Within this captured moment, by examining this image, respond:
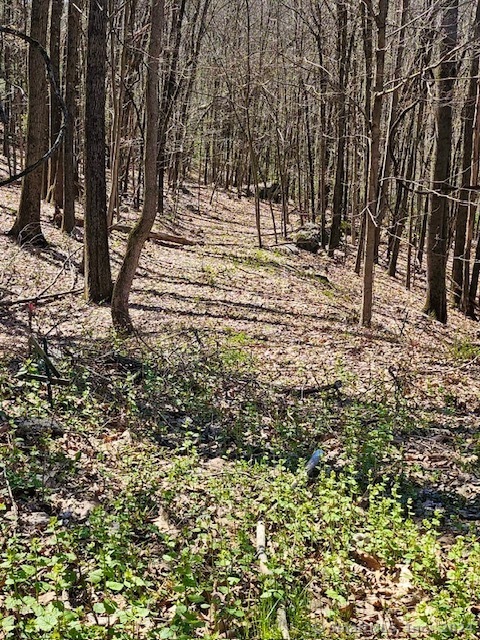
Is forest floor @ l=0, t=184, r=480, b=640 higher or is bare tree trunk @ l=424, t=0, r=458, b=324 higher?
bare tree trunk @ l=424, t=0, r=458, b=324

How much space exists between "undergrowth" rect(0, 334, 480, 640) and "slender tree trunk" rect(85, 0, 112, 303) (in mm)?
3893

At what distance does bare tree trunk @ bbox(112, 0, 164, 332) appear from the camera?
8367 mm

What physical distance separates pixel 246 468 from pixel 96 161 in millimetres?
7113

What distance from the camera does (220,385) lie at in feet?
23.6

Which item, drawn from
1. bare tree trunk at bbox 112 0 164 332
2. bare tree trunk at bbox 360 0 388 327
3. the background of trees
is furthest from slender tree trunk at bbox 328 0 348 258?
bare tree trunk at bbox 112 0 164 332

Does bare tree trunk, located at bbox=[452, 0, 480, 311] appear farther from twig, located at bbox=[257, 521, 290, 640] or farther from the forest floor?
twig, located at bbox=[257, 521, 290, 640]

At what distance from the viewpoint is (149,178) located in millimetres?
8602

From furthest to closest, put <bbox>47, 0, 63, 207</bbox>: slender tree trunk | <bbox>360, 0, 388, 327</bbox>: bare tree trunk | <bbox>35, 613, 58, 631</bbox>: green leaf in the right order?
<bbox>47, 0, 63, 207</bbox>: slender tree trunk, <bbox>360, 0, 388, 327</bbox>: bare tree trunk, <bbox>35, 613, 58, 631</bbox>: green leaf

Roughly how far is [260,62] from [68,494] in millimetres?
18099

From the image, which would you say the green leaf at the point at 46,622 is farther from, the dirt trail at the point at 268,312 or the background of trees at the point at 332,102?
the dirt trail at the point at 268,312

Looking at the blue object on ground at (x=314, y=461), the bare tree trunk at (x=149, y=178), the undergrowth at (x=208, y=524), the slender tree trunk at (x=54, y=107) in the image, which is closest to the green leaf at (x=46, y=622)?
the undergrowth at (x=208, y=524)

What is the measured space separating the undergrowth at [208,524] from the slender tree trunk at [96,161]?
3893 millimetres

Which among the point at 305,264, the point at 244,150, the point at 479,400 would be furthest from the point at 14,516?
the point at 244,150

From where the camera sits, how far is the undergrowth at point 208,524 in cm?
310
